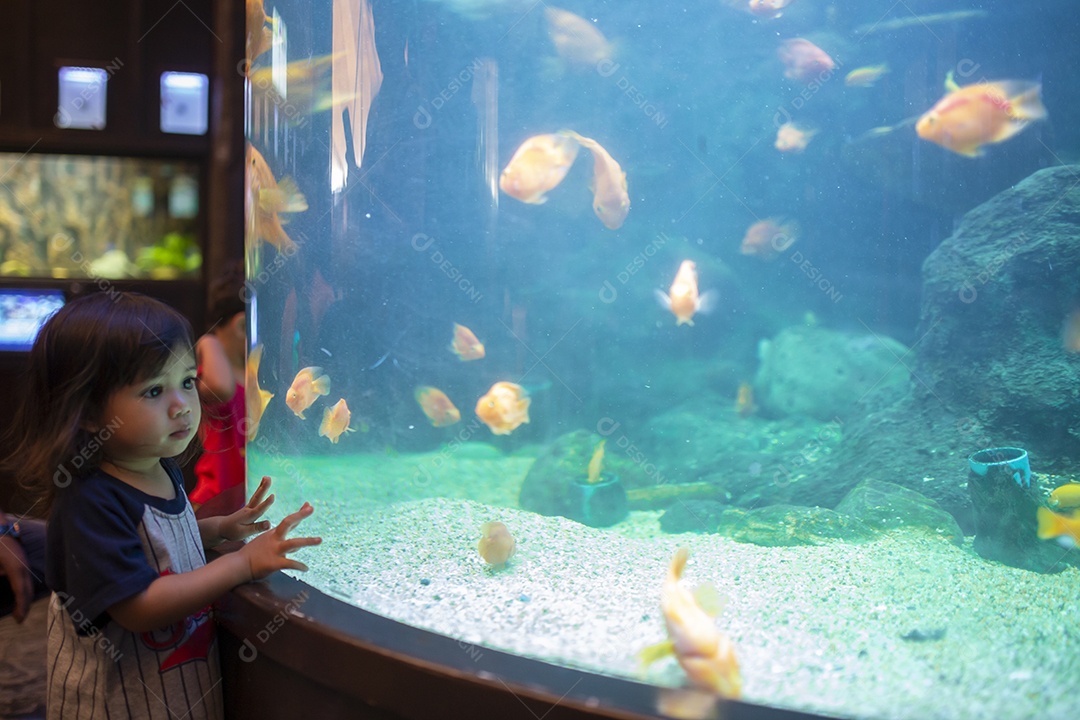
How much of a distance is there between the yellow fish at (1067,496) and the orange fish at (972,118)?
1.43 m

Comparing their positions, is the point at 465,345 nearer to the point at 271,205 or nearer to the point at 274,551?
the point at 271,205

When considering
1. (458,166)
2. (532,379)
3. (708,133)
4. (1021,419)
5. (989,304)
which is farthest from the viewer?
(708,133)

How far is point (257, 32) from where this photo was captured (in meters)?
2.84

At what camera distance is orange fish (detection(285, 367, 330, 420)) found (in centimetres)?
267

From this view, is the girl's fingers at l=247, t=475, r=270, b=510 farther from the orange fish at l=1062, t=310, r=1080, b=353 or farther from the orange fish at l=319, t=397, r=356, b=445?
the orange fish at l=1062, t=310, r=1080, b=353

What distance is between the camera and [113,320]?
1.67 meters

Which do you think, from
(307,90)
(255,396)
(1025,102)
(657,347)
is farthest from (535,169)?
(657,347)

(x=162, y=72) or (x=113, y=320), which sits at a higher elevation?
(x=162, y=72)

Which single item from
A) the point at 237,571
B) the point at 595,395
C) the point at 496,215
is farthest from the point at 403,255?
the point at 595,395

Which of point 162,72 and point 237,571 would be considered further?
point 162,72

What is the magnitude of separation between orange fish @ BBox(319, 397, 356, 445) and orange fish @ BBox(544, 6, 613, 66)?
1868 millimetres

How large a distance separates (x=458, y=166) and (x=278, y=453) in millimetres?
1234

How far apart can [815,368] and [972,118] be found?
3.30 meters

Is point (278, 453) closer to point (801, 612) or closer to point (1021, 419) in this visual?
point (801, 612)
